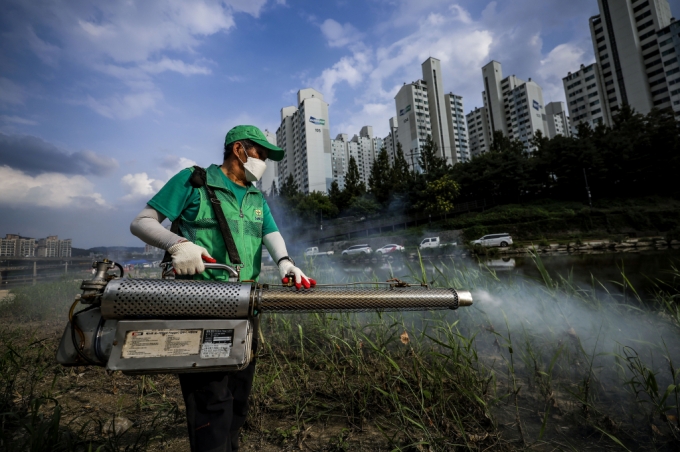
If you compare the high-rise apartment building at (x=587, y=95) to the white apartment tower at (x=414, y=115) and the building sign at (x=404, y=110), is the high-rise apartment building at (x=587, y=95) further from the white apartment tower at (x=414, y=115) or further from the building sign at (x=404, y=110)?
the building sign at (x=404, y=110)

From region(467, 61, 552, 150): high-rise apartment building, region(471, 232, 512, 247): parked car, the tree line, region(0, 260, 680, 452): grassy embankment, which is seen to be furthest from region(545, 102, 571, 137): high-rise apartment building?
region(0, 260, 680, 452): grassy embankment

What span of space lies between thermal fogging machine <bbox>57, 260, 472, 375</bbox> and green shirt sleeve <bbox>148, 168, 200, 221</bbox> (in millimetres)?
370

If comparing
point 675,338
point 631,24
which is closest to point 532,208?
point 675,338

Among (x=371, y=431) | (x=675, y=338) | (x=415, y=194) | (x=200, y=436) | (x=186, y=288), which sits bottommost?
(x=371, y=431)

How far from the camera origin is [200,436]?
1.27m

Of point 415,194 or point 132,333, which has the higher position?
point 415,194

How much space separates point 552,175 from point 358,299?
4087 cm

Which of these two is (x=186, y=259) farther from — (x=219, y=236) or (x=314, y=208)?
(x=314, y=208)

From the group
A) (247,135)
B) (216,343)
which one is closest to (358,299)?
(216,343)

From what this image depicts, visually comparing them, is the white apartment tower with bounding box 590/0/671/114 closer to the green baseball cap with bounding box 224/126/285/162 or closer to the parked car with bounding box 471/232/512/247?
the parked car with bounding box 471/232/512/247

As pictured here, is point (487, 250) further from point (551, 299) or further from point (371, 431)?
point (371, 431)

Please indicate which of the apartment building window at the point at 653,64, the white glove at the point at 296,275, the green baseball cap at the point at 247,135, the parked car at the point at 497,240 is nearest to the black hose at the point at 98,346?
the white glove at the point at 296,275

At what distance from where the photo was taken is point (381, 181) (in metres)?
42.0

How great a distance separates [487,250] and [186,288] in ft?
57.3
